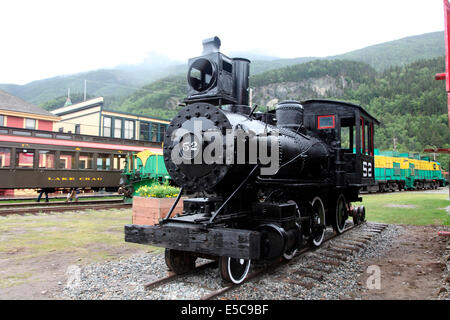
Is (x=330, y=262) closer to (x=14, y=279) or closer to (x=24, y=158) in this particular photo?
(x=14, y=279)

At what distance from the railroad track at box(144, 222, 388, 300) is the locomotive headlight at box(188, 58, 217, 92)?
9.36 ft

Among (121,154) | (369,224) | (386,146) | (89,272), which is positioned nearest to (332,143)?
(369,224)

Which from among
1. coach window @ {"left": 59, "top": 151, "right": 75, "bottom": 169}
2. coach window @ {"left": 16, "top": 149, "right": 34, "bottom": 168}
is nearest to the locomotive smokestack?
coach window @ {"left": 16, "top": 149, "right": 34, "bottom": 168}

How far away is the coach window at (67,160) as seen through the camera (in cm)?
1607

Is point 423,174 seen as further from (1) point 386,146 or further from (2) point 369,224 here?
(1) point 386,146

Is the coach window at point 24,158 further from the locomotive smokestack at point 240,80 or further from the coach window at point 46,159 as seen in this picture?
the locomotive smokestack at point 240,80

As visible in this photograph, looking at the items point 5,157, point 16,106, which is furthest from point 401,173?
point 16,106

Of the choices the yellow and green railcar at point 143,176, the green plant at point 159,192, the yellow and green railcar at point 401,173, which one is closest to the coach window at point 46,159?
the yellow and green railcar at point 143,176

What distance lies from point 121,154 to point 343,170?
13999 millimetres

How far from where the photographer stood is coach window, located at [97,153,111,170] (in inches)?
698

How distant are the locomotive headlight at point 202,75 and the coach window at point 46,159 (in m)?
12.9

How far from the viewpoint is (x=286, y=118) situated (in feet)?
23.0

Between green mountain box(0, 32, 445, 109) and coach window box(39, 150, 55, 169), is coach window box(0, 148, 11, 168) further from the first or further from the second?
green mountain box(0, 32, 445, 109)

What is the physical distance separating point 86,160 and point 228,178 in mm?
14680
